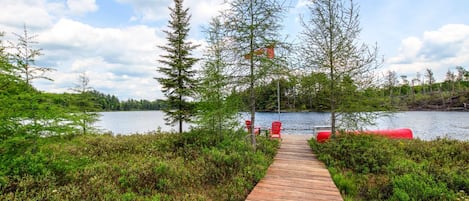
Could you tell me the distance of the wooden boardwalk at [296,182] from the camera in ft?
13.3

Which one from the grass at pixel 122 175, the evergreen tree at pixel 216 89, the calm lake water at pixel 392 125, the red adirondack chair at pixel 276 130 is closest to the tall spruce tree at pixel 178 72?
the calm lake water at pixel 392 125

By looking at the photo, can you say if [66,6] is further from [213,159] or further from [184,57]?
[213,159]

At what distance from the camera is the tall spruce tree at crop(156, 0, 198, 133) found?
39.6 feet

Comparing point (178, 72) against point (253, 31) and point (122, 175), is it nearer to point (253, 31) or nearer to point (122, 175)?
point (253, 31)

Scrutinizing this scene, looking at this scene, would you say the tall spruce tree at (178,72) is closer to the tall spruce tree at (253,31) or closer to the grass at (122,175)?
the grass at (122,175)

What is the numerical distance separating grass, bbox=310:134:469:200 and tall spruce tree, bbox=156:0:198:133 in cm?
710

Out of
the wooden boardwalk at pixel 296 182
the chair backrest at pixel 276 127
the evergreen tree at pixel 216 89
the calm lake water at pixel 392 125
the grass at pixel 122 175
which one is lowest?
the calm lake water at pixel 392 125

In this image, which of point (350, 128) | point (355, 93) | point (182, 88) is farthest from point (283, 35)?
point (182, 88)

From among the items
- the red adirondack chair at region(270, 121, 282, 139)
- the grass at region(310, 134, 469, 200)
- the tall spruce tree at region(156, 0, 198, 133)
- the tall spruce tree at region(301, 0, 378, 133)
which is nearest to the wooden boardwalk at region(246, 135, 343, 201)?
the grass at region(310, 134, 469, 200)

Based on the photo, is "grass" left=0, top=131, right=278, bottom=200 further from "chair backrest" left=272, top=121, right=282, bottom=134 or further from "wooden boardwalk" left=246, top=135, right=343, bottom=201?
"chair backrest" left=272, top=121, right=282, bottom=134

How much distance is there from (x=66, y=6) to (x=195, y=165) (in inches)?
307

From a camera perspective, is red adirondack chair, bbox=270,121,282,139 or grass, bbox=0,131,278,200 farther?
red adirondack chair, bbox=270,121,282,139

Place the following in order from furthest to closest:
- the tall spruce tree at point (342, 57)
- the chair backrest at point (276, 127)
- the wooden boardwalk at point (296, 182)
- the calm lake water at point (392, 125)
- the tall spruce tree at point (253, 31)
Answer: the calm lake water at point (392, 125) → the chair backrest at point (276, 127) → the tall spruce tree at point (342, 57) → the tall spruce tree at point (253, 31) → the wooden boardwalk at point (296, 182)

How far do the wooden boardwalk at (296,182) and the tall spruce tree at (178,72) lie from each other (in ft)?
21.7
